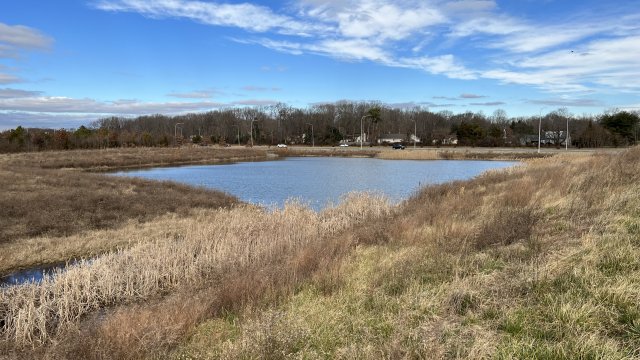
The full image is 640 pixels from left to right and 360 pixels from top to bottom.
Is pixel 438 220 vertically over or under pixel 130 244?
over

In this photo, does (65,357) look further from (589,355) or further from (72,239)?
(72,239)

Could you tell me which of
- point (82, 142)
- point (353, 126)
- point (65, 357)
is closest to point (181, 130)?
point (353, 126)

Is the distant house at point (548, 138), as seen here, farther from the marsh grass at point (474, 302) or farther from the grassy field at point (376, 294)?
the marsh grass at point (474, 302)

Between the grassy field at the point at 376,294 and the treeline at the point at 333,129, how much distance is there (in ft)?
247

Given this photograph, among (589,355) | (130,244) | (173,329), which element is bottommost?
(130,244)

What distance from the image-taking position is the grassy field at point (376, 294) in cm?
452

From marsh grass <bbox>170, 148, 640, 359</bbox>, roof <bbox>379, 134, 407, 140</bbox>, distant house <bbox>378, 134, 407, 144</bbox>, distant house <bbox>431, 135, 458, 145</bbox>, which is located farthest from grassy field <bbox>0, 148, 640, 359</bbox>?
roof <bbox>379, 134, 407, 140</bbox>

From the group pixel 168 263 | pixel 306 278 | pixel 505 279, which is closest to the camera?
pixel 505 279

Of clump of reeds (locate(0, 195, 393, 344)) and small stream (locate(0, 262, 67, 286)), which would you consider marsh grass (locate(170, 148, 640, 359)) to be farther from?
small stream (locate(0, 262, 67, 286))

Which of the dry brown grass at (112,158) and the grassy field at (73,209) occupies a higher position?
the dry brown grass at (112,158)

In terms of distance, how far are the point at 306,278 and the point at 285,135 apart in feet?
456

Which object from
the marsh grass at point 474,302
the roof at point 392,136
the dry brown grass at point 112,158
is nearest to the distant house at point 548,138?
the roof at point 392,136

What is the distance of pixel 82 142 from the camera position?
83.0m

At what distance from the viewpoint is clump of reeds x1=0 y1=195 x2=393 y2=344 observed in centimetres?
725
